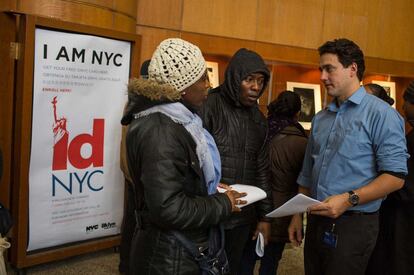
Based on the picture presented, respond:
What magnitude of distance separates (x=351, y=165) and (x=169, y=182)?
0.96 meters

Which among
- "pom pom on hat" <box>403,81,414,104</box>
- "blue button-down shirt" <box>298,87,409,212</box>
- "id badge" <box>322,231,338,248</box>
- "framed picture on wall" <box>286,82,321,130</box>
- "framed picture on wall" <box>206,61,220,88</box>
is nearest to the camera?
"blue button-down shirt" <box>298,87,409,212</box>

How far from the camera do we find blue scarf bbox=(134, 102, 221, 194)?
145 cm

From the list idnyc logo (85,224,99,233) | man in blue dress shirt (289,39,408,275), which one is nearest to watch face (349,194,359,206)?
man in blue dress shirt (289,39,408,275)

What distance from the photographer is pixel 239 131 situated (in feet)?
7.26

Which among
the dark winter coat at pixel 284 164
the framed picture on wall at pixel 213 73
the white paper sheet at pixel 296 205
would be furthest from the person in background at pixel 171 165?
the framed picture on wall at pixel 213 73

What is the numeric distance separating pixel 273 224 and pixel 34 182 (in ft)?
5.65

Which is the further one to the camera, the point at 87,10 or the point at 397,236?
the point at 87,10

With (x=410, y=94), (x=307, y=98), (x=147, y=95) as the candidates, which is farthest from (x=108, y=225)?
(x=307, y=98)

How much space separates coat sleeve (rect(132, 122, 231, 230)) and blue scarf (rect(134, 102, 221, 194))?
62mm

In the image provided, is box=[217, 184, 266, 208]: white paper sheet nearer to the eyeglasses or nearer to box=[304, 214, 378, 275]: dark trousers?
box=[304, 214, 378, 275]: dark trousers

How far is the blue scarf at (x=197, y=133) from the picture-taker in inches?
57.0

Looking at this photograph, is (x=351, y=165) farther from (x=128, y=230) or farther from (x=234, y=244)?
(x=128, y=230)

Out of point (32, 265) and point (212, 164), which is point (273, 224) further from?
point (32, 265)

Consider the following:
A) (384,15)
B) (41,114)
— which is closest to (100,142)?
(41,114)
